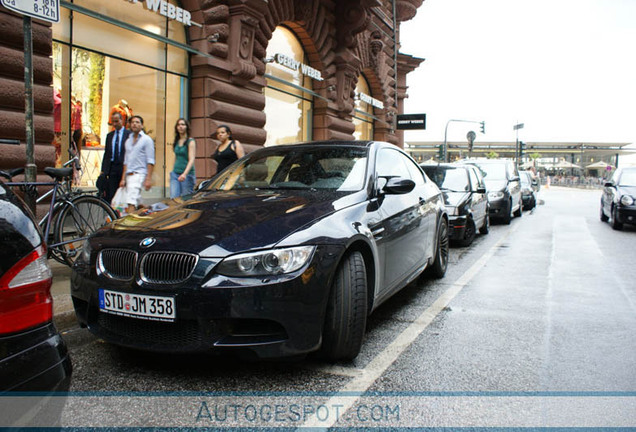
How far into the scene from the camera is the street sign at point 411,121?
21844 millimetres

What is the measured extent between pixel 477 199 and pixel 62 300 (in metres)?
7.71

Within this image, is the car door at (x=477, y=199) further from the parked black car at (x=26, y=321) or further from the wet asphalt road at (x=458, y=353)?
the parked black car at (x=26, y=321)

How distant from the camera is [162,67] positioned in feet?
36.7

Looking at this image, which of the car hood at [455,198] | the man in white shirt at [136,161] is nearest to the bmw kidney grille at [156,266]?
the man in white shirt at [136,161]

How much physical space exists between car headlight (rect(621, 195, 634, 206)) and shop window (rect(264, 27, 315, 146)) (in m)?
8.32

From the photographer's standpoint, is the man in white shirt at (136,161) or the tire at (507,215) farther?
the tire at (507,215)

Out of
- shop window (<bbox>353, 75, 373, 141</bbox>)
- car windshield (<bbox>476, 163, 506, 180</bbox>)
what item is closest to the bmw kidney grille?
car windshield (<bbox>476, 163, 506, 180</bbox>)

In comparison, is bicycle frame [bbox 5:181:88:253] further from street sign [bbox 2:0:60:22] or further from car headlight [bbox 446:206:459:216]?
car headlight [bbox 446:206:459:216]

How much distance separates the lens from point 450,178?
33.1ft

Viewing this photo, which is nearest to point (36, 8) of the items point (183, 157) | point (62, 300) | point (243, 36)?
point (62, 300)

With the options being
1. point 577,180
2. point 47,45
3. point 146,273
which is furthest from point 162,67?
point 577,180

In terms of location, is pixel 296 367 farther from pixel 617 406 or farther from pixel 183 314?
pixel 617 406

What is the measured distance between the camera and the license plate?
2883mm

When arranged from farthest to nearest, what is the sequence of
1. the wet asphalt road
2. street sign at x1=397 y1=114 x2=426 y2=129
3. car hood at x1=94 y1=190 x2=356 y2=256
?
street sign at x1=397 y1=114 x2=426 y2=129, the wet asphalt road, car hood at x1=94 y1=190 x2=356 y2=256
